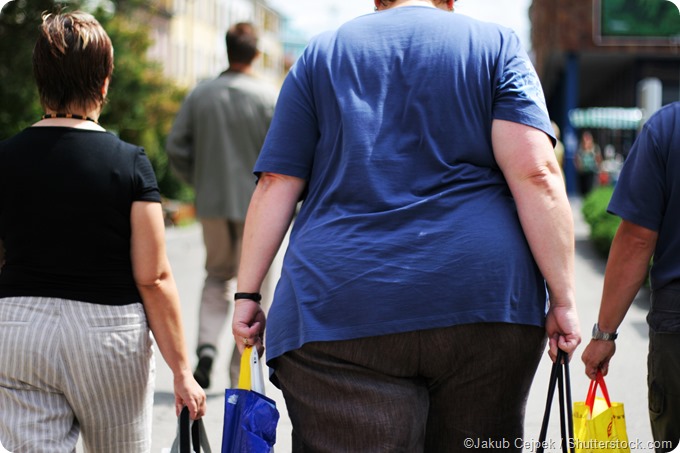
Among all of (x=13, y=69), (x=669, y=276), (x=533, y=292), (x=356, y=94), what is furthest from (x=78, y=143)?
(x=13, y=69)

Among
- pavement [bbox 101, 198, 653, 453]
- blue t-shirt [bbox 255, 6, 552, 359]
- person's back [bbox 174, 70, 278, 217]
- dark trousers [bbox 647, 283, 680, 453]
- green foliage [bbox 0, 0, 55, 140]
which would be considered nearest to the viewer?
blue t-shirt [bbox 255, 6, 552, 359]

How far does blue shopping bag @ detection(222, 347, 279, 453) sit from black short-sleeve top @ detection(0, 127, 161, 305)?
43 centimetres

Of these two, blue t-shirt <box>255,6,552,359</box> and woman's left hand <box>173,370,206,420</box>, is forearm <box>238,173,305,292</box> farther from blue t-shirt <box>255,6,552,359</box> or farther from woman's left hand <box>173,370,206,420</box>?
woman's left hand <box>173,370,206,420</box>

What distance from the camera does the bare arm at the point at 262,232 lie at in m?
2.82

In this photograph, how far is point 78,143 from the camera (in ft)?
9.43

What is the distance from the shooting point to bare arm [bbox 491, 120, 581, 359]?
8.61ft

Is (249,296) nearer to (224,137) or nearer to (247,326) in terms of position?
(247,326)

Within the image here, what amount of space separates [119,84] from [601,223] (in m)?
14.4

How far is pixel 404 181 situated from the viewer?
2582 millimetres

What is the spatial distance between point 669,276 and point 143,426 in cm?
154

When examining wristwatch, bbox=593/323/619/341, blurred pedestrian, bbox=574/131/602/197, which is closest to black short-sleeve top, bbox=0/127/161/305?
wristwatch, bbox=593/323/619/341

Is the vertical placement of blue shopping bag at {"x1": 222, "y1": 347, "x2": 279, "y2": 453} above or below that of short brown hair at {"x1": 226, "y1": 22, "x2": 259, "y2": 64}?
below

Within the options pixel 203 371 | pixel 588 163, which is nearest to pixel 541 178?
pixel 203 371

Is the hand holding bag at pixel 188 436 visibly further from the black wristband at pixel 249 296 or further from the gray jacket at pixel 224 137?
the gray jacket at pixel 224 137
